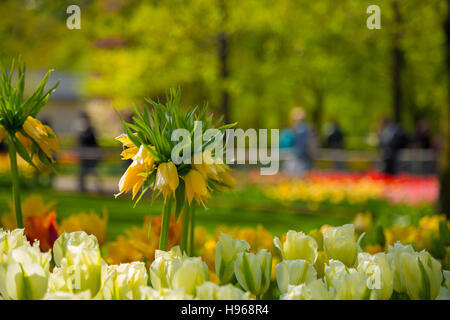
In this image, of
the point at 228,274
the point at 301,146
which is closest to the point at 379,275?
the point at 228,274

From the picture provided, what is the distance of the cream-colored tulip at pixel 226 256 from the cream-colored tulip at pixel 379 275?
33cm

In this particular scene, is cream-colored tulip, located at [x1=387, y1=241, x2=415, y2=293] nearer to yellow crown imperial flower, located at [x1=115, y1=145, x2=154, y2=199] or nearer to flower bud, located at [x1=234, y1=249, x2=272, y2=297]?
flower bud, located at [x1=234, y1=249, x2=272, y2=297]

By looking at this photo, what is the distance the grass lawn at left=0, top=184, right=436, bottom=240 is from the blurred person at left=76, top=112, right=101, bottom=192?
94.0 inches

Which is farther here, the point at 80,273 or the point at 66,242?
the point at 66,242

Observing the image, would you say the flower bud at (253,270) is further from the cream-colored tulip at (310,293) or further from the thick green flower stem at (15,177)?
the thick green flower stem at (15,177)

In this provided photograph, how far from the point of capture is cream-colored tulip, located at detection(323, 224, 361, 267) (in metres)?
1.63

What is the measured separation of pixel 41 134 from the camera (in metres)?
1.93

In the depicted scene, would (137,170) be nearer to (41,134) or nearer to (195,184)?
(195,184)

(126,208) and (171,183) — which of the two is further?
(126,208)

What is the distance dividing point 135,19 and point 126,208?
521 cm

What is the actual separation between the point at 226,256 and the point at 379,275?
40 cm

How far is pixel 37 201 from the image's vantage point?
8.25ft

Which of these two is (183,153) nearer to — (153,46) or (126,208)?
(126,208)

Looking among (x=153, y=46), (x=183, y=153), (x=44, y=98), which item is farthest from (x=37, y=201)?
(x=153, y=46)
